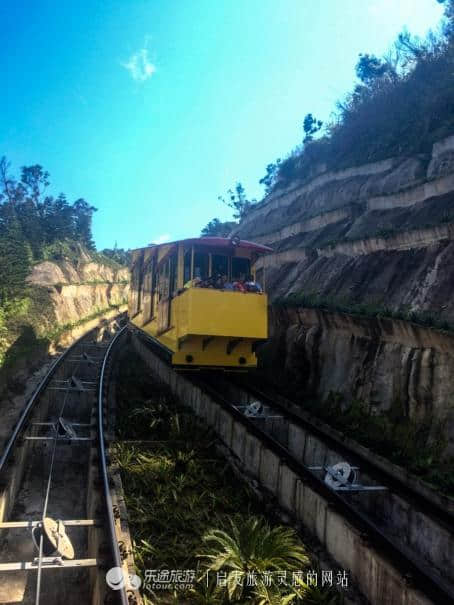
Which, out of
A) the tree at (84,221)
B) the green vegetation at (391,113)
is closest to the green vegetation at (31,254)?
the tree at (84,221)

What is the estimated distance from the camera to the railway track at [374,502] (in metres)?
5.32

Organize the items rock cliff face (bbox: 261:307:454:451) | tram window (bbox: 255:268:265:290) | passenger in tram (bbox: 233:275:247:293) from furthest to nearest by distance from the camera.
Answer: tram window (bbox: 255:268:265:290), passenger in tram (bbox: 233:275:247:293), rock cliff face (bbox: 261:307:454:451)

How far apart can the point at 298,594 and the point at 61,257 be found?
43.8m

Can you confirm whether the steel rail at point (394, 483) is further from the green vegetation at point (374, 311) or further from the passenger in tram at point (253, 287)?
the passenger in tram at point (253, 287)

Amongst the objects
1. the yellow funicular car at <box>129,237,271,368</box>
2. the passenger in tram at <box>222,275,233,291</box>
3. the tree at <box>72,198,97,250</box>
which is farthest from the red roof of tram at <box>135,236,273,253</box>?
the tree at <box>72,198,97,250</box>

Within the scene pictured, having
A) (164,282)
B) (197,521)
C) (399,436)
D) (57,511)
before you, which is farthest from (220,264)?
(197,521)

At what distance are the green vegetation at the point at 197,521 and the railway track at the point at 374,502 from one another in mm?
786

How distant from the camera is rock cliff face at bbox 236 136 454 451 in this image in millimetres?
9820

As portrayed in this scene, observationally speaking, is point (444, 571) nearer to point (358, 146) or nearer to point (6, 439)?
point (6, 439)

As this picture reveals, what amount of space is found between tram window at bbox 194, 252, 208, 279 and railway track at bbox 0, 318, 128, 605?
14.2ft

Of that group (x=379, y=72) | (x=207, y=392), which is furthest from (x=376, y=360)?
(x=379, y=72)

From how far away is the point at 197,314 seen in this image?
11.4m

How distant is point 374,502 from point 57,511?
5.19 m

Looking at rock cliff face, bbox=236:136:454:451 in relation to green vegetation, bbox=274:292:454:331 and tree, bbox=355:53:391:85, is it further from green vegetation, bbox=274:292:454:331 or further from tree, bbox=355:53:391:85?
tree, bbox=355:53:391:85
